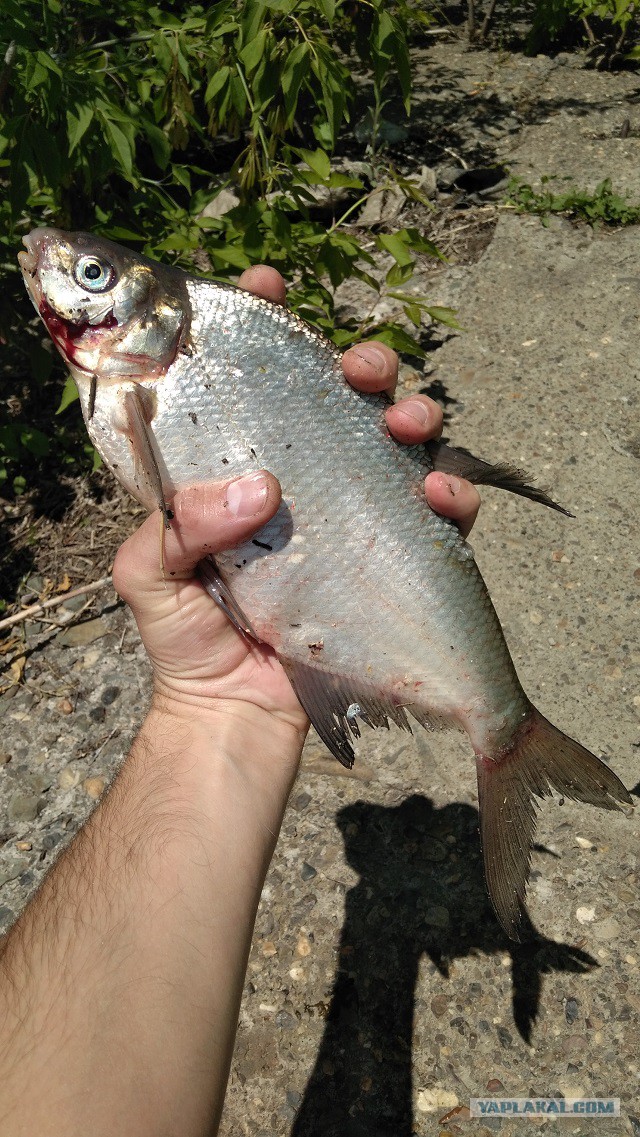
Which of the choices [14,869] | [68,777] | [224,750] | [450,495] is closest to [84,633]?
[68,777]

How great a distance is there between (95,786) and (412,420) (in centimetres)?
207

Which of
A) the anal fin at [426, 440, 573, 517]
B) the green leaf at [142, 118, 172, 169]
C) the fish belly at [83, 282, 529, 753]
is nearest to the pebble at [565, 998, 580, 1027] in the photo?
the fish belly at [83, 282, 529, 753]

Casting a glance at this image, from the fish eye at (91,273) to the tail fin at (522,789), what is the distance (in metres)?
1.67

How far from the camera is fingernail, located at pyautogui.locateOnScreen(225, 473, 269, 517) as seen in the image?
1963mm

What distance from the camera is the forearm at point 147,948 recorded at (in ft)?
5.03

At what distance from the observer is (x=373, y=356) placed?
7.13 ft

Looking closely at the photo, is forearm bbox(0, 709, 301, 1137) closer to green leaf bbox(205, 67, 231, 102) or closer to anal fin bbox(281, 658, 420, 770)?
anal fin bbox(281, 658, 420, 770)

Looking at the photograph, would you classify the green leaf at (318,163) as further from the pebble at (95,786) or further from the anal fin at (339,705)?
the pebble at (95,786)

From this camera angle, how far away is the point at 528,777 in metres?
2.10

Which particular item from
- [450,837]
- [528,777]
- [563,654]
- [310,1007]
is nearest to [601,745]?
[563,654]

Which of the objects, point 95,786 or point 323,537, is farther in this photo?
point 95,786

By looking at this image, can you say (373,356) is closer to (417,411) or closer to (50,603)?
(417,411)

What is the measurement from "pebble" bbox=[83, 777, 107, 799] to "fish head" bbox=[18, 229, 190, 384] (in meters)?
1.82

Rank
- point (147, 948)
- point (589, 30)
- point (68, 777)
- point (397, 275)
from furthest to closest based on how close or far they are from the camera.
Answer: point (589, 30) < point (397, 275) < point (68, 777) < point (147, 948)
